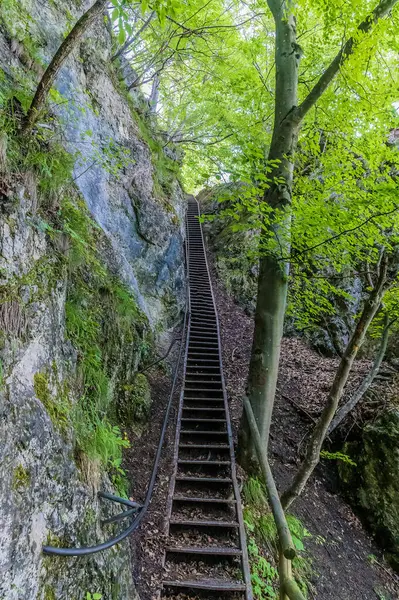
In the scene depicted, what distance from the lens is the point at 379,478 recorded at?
243 inches

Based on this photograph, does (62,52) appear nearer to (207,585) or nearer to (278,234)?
(278,234)

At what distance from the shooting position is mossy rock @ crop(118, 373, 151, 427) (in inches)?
215

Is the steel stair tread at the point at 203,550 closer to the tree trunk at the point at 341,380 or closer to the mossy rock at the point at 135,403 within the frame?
the tree trunk at the point at 341,380

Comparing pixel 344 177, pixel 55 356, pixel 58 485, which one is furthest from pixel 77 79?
pixel 58 485

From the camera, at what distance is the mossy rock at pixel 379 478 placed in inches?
230

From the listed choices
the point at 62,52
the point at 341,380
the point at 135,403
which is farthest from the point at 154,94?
the point at 341,380

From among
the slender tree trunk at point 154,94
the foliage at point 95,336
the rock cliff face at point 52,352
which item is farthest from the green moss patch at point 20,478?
the slender tree trunk at point 154,94

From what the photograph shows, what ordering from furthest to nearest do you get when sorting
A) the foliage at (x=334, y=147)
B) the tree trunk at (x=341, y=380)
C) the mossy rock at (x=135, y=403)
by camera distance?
the mossy rock at (x=135, y=403), the foliage at (x=334, y=147), the tree trunk at (x=341, y=380)

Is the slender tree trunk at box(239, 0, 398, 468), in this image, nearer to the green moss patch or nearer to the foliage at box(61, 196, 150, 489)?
the foliage at box(61, 196, 150, 489)

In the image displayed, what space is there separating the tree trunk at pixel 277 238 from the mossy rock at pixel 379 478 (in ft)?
8.37

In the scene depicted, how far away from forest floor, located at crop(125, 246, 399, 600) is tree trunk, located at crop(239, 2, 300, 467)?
1.54 meters

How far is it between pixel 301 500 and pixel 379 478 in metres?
1.64

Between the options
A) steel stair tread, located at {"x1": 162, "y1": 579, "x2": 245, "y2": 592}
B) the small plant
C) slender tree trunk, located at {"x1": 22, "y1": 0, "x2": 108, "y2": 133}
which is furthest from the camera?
the small plant

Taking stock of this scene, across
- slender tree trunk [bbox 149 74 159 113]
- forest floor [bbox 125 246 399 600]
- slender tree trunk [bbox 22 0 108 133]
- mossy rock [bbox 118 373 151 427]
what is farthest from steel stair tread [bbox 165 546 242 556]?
slender tree trunk [bbox 149 74 159 113]
